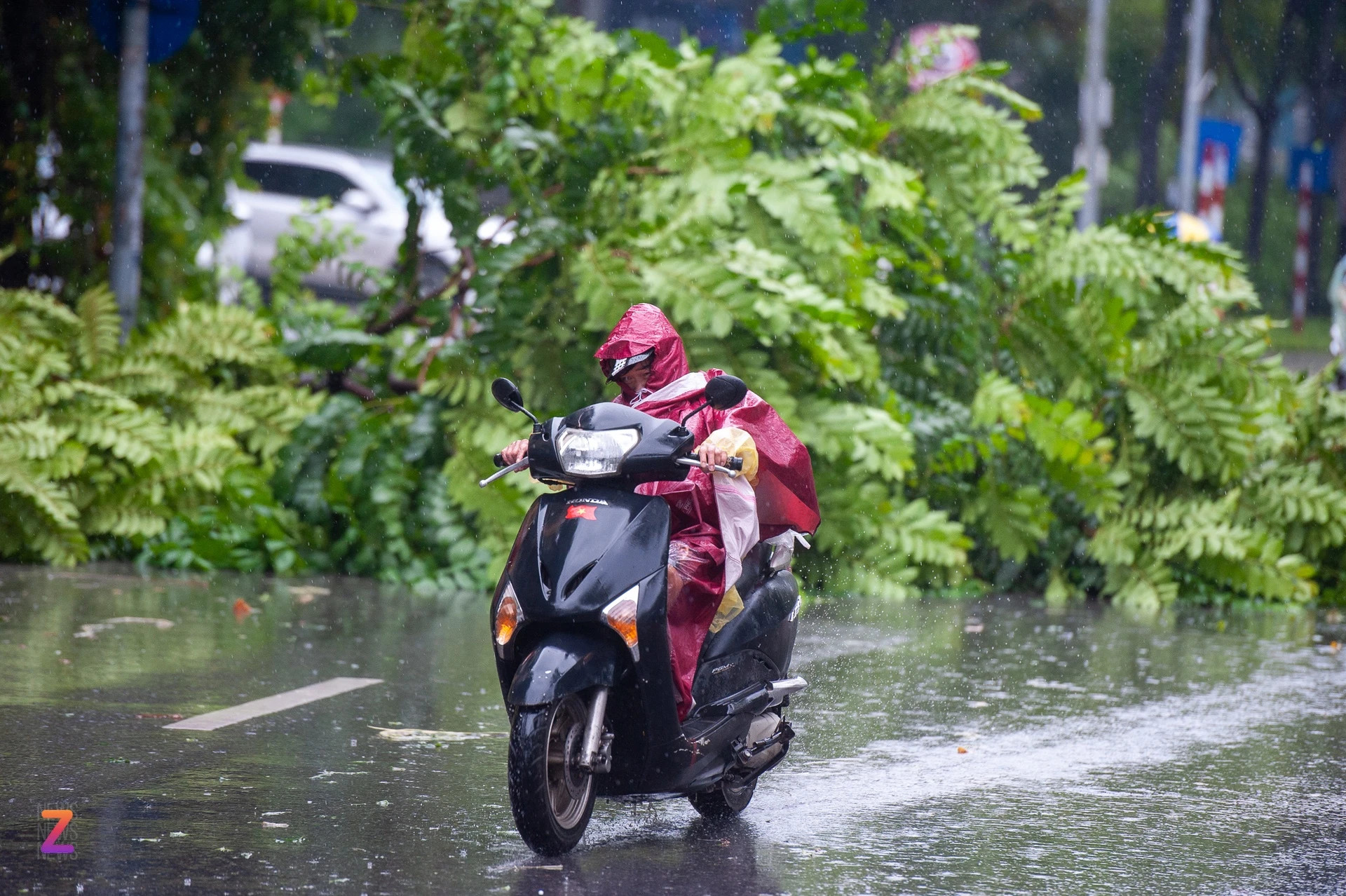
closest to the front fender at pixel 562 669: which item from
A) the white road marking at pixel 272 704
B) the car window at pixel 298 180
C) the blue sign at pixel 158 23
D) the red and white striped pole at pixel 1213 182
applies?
the white road marking at pixel 272 704

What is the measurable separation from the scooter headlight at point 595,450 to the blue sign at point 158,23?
790 cm

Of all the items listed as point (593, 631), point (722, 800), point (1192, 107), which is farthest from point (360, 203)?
point (593, 631)

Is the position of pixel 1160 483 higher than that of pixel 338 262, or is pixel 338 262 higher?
pixel 338 262

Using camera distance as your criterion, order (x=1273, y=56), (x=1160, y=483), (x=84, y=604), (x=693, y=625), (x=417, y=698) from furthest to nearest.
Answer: (x=1273, y=56) → (x=1160, y=483) → (x=84, y=604) → (x=417, y=698) → (x=693, y=625)

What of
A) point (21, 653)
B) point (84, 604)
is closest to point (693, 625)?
point (21, 653)

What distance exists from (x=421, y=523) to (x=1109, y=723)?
5099 millimetres

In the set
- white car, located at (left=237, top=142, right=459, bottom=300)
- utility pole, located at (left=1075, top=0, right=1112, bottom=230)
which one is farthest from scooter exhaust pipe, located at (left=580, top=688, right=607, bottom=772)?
utility pole, located at (left=1075, top=0, right=1112, bottom=230)

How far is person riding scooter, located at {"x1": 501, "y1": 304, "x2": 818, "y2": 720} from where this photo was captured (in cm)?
516

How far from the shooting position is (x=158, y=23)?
1183 centimetres

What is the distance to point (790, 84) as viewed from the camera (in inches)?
461

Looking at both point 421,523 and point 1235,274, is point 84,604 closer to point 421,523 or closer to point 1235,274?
point 421,523

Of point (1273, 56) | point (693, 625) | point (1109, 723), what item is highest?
point (1273, 56)

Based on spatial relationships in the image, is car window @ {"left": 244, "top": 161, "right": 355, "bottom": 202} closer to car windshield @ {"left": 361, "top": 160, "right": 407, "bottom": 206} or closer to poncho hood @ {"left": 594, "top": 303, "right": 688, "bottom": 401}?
car windshield @ {"left": 361, "top": 160, "right": 407, "bottom": 206}

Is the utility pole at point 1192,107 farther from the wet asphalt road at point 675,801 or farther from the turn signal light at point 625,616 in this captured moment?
the turn signal light at point 625,616
